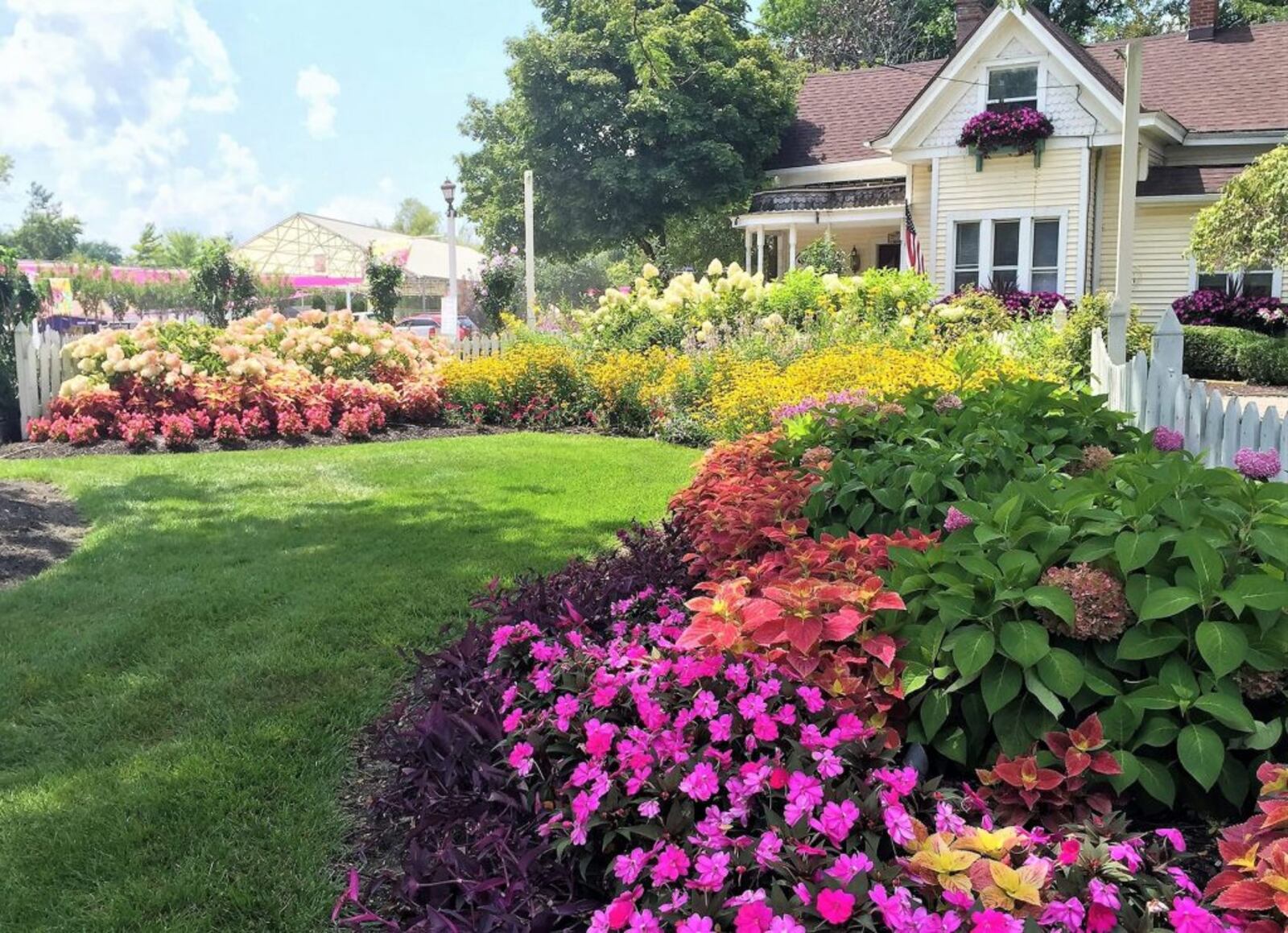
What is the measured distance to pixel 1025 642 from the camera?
6.47 ft

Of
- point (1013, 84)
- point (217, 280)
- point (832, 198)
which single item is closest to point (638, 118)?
point (832, 198)

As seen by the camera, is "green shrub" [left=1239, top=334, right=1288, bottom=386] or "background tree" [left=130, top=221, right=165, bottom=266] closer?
"green shrub" [left=1239, top=334, right=1288, bottom=386]

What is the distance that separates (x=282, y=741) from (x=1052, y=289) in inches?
721

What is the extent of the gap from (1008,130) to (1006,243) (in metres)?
2.12

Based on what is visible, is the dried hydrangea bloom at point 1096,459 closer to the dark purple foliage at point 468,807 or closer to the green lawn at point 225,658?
the dark purple foliage at point 468,807

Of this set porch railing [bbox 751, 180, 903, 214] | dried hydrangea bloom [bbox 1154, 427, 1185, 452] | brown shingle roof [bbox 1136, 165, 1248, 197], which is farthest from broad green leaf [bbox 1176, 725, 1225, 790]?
porch railing [bbox 751, 180, 903, 214]

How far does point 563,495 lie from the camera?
7.02 meters

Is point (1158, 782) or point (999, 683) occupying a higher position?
point (999, 683)

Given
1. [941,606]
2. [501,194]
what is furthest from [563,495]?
[501,194]

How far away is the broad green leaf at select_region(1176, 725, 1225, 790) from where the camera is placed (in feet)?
5.76

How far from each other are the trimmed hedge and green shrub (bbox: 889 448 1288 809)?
1381 cm

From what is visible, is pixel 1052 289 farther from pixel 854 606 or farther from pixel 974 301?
pixel 854 606

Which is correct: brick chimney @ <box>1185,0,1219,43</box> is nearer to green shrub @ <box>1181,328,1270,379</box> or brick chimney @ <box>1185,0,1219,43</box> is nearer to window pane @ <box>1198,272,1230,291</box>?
window pane @ <box>1198,272,1230,291</box>

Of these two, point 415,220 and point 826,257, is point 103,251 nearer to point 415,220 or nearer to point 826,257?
point 415,220
